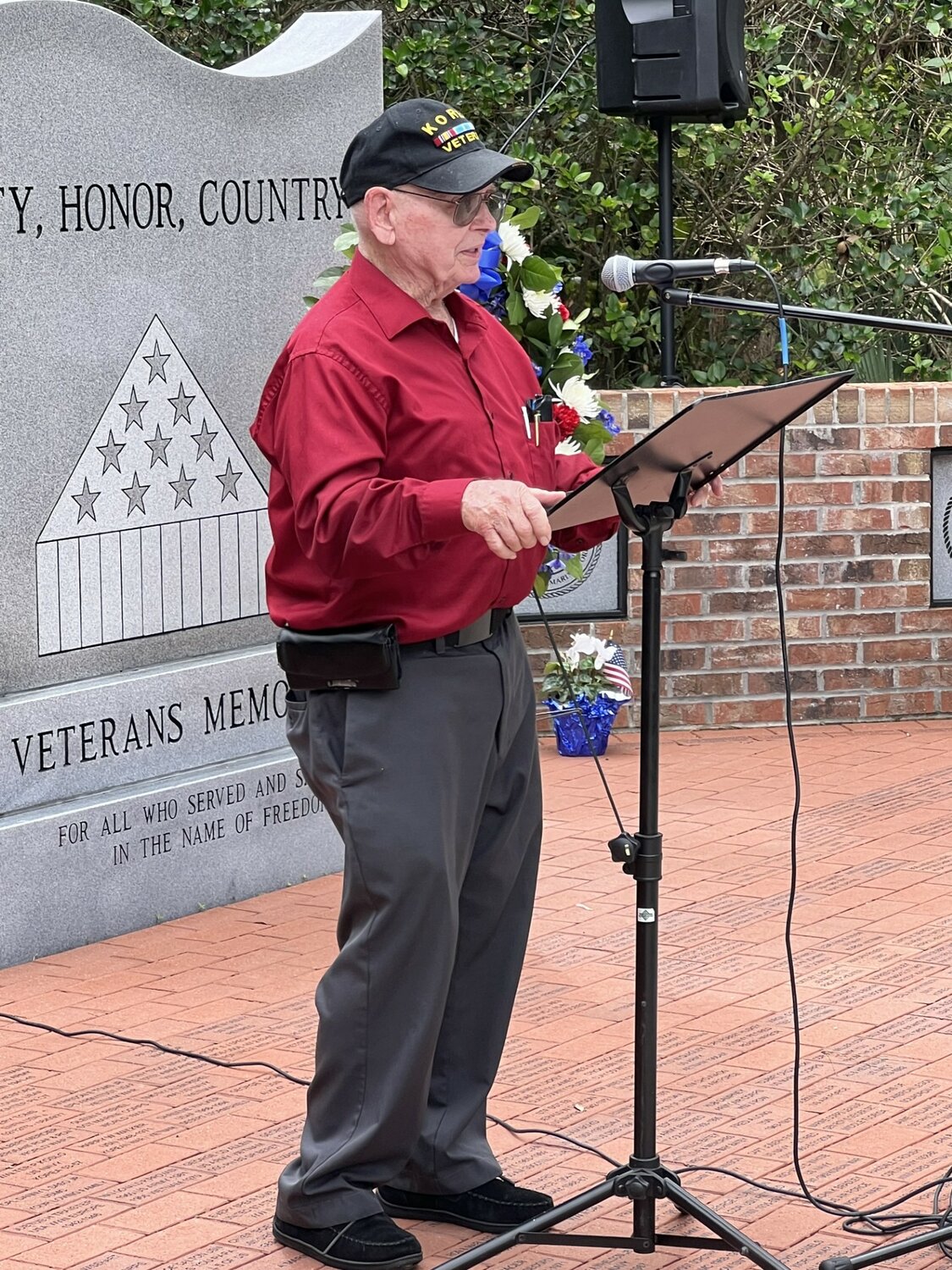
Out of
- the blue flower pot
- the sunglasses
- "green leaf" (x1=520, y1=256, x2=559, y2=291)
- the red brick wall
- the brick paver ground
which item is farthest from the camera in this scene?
the red brick wall

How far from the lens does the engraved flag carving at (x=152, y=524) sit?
591cm

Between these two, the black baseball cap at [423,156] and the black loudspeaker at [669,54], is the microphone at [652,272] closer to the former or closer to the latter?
the black baseball cap at [423,156]

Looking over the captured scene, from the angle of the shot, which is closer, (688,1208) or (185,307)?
(688,1208)

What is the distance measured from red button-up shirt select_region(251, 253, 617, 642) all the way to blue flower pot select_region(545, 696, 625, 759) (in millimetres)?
4473

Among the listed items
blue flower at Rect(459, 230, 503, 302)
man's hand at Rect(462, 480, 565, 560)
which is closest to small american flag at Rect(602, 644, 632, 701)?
blue flower at Rect(459, 230, 503, 302)

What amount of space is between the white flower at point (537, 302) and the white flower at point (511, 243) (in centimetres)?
11

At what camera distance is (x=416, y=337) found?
140 inches

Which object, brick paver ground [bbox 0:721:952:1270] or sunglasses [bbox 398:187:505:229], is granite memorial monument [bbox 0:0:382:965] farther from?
sunglasses [bbox 398:187:505:229]

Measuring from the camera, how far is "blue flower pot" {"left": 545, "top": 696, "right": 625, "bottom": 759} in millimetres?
8211

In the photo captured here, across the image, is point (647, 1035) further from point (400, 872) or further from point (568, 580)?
point (568, 580)

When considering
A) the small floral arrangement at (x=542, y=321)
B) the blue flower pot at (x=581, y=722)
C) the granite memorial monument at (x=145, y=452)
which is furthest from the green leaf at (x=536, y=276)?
the blue flower pot at (x=581, y=722)

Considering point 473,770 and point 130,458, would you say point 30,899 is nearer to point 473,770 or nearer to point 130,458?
point 130,458

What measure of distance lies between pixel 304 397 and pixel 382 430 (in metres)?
0.14

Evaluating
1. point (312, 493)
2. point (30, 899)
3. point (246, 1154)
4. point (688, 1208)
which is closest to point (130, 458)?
point (30, 899)
